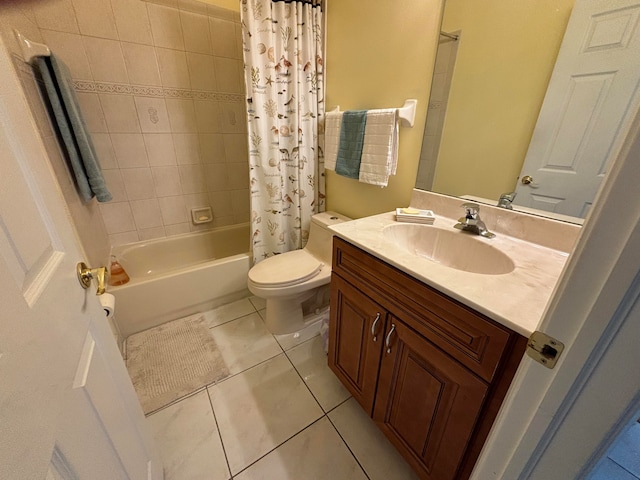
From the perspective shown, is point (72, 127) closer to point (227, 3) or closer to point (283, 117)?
point (283, 117)

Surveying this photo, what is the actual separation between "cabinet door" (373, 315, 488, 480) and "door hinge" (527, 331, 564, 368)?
0.29m

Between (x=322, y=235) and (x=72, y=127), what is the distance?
1.54m

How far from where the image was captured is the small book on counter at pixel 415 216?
1.15m

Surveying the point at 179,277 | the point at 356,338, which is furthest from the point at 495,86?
the point at 179,277

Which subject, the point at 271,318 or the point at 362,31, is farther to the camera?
the point at 271,318

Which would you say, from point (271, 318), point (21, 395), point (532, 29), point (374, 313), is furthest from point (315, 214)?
point (21, 395)

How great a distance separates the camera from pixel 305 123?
1.74 metres

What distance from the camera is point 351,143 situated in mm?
1465

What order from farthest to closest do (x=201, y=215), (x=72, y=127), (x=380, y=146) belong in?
(x=201, y=215) < (x=72, y=127) < (x=380, y=146)

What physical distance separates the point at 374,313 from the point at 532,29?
1.12 meters

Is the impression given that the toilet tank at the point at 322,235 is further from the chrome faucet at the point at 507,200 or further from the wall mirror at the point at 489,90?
the chrome faucet at the point at 507,200

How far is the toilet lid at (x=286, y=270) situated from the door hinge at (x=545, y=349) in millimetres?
1182

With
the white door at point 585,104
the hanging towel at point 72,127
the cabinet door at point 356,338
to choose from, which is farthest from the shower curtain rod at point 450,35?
the hanging towel at point 72,127

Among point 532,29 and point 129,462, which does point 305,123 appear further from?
point 129,462
